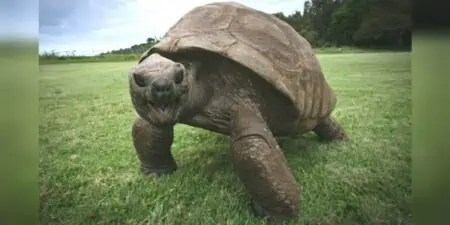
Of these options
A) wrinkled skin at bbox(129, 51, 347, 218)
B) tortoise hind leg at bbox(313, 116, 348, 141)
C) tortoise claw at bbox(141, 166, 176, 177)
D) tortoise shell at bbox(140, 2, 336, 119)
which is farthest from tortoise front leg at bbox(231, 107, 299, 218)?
tortoise hind leg at bbox(313, 116, 348, 141)

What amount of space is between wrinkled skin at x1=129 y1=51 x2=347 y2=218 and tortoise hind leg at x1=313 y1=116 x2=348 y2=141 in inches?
8.5

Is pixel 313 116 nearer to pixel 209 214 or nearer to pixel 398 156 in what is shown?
pixel 398 156

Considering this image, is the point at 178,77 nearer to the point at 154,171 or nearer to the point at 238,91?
the point at 238,91

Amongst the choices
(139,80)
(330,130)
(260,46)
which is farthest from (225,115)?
(330,130)

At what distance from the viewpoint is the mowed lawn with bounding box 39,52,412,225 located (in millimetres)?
1484

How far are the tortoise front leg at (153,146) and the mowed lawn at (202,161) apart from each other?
0.05 m

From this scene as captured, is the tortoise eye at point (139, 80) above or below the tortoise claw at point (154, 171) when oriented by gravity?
above

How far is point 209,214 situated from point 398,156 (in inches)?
A: 33.4

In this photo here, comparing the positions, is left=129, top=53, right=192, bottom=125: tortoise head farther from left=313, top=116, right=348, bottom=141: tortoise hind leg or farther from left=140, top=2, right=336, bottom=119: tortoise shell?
left=313, top=116, right=348, bottom=141: tortoise hind leg

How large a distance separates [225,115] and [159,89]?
1.27ft

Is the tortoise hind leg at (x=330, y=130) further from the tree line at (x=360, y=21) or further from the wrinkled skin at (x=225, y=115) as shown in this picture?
the tree line at (x=360, y=21)

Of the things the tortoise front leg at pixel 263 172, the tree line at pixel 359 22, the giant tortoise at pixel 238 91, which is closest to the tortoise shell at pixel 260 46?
the giant tortoise at pixel 238 91

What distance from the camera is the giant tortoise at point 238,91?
1.32 metres

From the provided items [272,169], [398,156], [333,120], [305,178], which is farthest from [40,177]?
[398,156]
